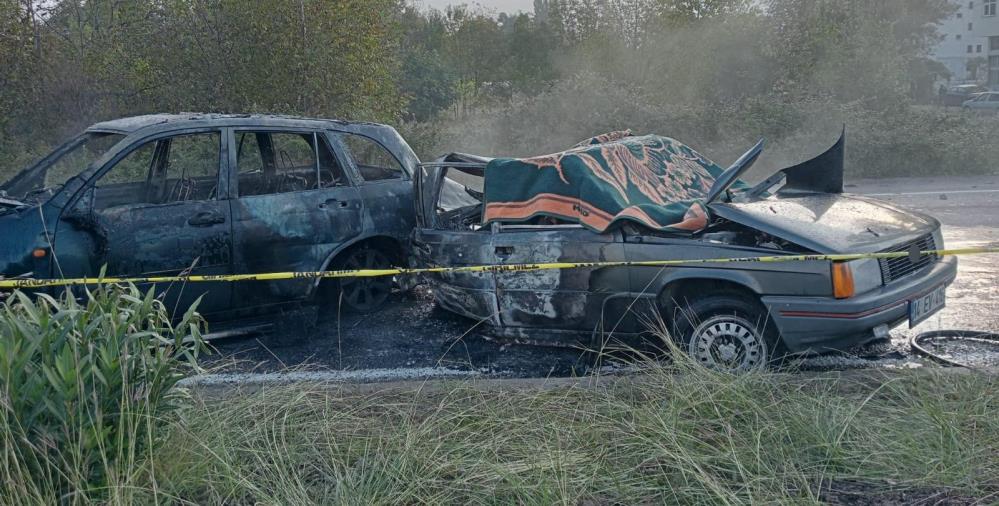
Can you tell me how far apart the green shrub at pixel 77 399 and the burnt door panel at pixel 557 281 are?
8.52 ft

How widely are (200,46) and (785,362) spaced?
10.8 m

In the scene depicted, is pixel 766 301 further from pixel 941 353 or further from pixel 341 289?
pixel 341 289

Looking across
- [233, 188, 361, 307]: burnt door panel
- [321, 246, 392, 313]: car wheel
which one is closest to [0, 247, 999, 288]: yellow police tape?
[233, 188, 361, 307]: burnt door panel

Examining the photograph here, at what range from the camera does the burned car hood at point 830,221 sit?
5145 mm

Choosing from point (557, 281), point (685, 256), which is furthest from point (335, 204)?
point (685, 256)

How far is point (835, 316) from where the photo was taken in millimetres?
4996

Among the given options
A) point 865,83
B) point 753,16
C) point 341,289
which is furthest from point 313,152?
point 753,16

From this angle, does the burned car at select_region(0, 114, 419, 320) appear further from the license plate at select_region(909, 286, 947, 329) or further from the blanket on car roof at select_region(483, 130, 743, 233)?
the license plate at select_region(909, 286, 947, 329)

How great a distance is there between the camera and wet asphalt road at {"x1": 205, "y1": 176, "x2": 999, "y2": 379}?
19.0 ft

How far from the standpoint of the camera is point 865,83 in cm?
2109

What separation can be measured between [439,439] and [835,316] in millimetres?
2470

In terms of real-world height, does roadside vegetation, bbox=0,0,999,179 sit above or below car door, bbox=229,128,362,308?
above

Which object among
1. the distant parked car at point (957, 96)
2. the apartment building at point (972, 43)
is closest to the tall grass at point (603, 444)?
the distant parked car at point (957, 96)

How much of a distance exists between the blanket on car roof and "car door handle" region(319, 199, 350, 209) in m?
1.33
